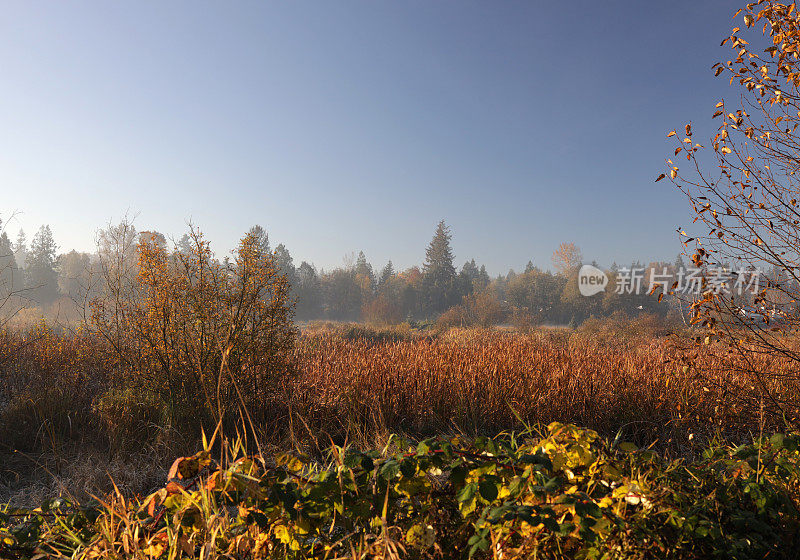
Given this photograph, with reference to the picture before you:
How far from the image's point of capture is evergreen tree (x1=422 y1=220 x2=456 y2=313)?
41.4 m

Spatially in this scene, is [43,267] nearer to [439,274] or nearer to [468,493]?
[439,274]

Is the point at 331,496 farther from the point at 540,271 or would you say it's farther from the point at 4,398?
the point at 540,271

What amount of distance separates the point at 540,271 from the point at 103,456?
39.2 metres

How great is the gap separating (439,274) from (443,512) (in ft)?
136

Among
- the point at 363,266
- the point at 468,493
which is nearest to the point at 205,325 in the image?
the point at 468,493

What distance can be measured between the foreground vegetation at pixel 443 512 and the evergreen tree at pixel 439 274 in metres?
39.2

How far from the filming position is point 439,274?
4284 centimetres

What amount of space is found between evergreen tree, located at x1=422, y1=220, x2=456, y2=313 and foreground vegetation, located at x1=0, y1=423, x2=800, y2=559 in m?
39.2

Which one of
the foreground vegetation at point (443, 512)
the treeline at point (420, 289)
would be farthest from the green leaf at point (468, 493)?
the treeline at point (420, 289)

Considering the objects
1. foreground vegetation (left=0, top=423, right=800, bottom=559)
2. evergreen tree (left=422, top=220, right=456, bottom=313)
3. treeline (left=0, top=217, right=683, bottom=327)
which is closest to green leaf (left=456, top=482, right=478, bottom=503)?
foreground vegetation (left=0, top=423, right=800, bottom=559)

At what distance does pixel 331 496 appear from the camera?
151cm

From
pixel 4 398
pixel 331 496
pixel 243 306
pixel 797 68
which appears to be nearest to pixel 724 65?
pixel 797 68

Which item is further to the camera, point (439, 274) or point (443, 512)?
point (439, 274)

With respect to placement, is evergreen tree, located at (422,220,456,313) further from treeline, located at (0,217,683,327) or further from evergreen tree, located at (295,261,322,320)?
evergreen tree, located at (295,261,322,320)
